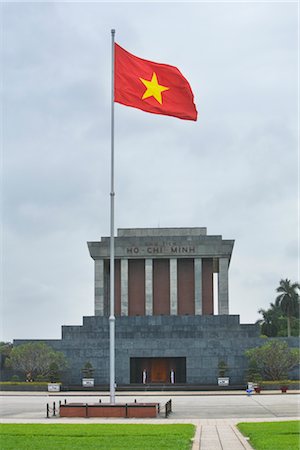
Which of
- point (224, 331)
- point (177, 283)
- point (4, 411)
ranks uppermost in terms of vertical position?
point (177, 283)

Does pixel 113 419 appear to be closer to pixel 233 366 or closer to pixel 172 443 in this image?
pixel 172 443

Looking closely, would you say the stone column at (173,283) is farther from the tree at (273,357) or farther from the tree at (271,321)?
the tree at (271,321)

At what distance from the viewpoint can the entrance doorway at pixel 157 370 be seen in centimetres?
5894

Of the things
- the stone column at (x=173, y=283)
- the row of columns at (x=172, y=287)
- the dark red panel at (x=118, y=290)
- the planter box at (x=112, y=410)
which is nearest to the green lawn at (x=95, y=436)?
the planter box at (x=112, y=410)

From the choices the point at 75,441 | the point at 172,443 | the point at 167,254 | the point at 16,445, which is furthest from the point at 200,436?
the point at 167,254

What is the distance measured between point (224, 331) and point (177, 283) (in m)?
8.28

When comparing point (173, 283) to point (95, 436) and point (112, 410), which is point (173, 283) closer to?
point (112, 410)

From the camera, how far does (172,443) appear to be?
17891 mm

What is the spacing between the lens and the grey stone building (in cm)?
5572

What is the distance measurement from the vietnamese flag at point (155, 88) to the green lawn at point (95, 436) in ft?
40.5

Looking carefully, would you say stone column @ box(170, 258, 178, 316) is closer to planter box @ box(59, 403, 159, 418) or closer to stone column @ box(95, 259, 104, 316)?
stone column @ box(95, 259, 104, 316)

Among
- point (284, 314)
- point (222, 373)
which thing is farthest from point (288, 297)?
point (222, 373)

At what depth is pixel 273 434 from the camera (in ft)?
64.6

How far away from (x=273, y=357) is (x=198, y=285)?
11829 millimetres
